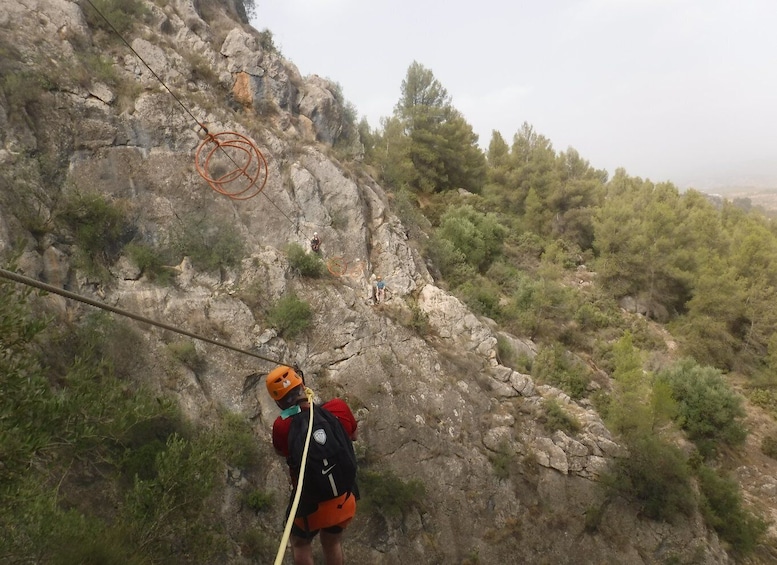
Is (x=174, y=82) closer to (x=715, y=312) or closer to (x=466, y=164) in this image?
(x=466, y=164)

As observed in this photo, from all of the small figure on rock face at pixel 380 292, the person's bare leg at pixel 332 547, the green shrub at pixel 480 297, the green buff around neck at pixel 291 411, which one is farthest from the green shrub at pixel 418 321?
the green buff around neck at pixel 291 411

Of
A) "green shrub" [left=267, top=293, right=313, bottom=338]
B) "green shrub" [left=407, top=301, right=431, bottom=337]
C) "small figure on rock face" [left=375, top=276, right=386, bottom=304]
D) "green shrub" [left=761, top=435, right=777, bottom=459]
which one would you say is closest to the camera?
"green shrub" [left=267, top=293, right=313, bottom=338]

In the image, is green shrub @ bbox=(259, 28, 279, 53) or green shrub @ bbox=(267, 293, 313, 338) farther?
green shrub @ bbox=(259, 28, 279, 53)

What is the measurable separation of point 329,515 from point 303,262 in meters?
9.69

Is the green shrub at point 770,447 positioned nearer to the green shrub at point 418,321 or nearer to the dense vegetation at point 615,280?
the dense vegetation at point 615,280

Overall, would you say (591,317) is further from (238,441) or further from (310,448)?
(310,448)

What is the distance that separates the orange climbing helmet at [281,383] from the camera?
3.07 meters

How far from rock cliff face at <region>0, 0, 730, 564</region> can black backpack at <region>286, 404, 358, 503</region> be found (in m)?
6.42

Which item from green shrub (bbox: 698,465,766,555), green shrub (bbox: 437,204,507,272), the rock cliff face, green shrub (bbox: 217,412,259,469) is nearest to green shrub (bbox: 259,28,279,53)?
the rock cliff face

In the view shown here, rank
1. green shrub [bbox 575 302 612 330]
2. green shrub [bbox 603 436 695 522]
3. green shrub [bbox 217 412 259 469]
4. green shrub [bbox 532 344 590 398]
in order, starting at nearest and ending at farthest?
green shrub [bbox 217 412 259 469] < green shrub [bbox 603 436 695 522] < green shrub [bbox 532 344 590 398] < green shrub [bbox 575 302 612 330]

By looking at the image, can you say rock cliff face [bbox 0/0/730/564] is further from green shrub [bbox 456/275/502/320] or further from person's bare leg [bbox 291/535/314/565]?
person's bare leg [bbox 291/535/314/565]

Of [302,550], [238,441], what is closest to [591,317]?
[238,441]

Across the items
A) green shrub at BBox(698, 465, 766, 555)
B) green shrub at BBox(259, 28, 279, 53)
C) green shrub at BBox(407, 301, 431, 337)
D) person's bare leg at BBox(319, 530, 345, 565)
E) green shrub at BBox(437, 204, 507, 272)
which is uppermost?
green shrub at BBox(259, 28, 279, 53)

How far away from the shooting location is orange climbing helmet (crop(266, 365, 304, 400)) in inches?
121
